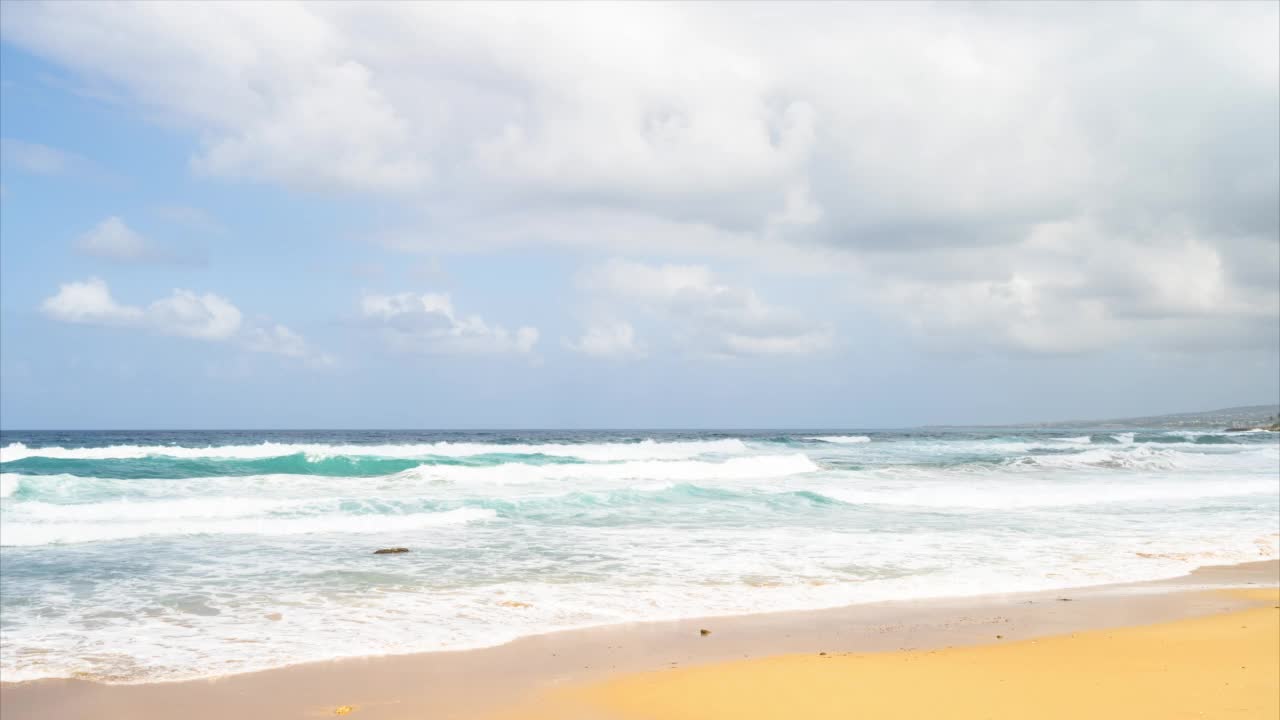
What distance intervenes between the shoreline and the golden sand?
395 mm

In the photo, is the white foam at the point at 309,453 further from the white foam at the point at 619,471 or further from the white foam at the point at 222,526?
the white foam at the point at 222,526

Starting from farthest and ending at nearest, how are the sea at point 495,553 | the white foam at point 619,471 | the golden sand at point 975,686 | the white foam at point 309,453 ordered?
the white foam at point 309,453 < the white foam at point 619,471 < the sea at point 495,553 < the golden sand at point 975,686

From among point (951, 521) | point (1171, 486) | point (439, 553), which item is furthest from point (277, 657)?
point (1171, 486)

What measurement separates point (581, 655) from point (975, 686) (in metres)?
2.80

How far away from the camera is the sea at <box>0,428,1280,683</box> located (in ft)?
24.7

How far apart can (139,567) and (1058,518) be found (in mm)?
14882

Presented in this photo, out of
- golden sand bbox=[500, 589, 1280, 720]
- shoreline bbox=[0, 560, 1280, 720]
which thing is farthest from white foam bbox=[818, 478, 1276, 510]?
golden sand bbox=[500, 589, 1280, 720]

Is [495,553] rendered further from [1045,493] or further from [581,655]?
[1045,493]

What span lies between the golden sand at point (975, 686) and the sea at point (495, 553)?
6.67 feet

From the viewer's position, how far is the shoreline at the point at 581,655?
5590 mm

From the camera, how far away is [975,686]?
18.3ft

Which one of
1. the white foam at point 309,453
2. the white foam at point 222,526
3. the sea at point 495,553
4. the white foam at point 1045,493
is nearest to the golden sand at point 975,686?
the sea at point 495,553

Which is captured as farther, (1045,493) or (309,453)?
(309,453)

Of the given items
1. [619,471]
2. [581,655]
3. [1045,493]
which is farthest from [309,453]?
[581,655]
